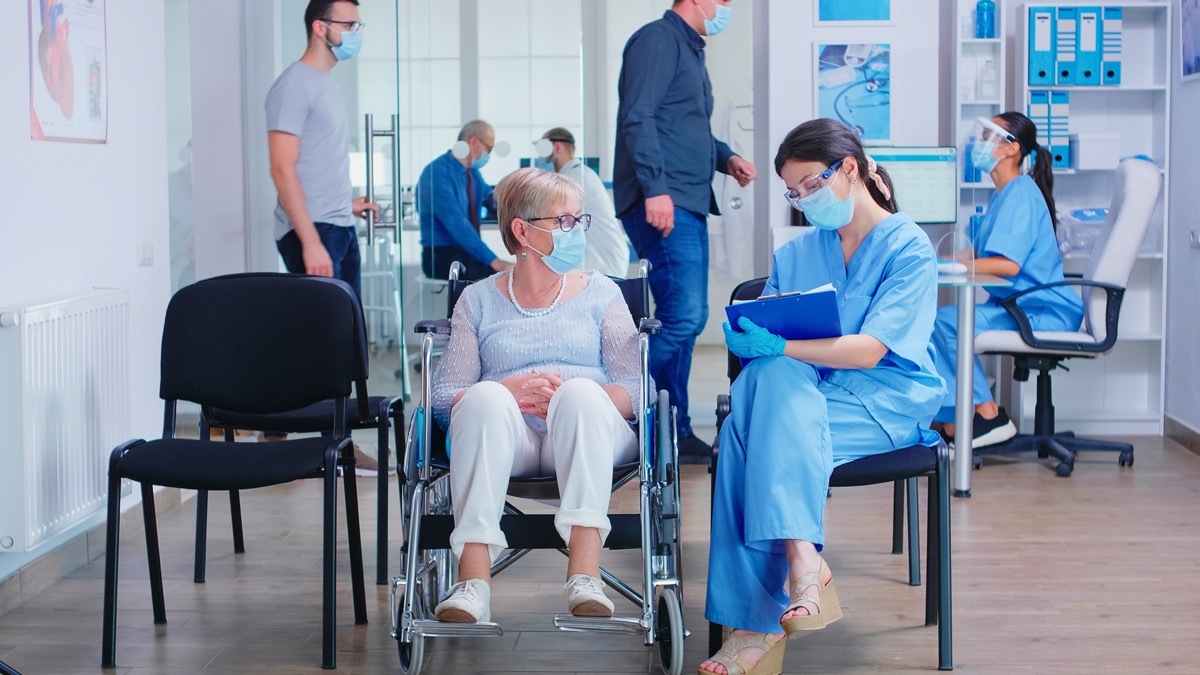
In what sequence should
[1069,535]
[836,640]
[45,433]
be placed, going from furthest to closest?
[1069,535]
[45,433]
[836,640]

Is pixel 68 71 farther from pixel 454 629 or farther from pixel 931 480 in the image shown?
pixel 931 480

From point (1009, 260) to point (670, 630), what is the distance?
2.53 m

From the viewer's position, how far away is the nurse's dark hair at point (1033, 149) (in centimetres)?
467

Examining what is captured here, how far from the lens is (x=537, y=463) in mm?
2705

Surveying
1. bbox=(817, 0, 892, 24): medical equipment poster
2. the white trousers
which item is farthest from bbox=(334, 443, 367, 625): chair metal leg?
bbox=(817, 0, 892, 24): medical equipment poster

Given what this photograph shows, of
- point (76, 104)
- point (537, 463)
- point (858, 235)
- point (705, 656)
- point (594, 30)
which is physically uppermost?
point (594, 30)

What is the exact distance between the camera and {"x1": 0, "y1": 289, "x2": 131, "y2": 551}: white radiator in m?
2.95

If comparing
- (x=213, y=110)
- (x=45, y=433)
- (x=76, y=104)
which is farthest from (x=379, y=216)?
(x=45, y=433)

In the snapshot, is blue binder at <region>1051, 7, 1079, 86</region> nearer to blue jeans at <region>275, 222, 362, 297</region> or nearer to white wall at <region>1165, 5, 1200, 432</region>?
white wall at <region>1165, 5, 1200, 432</region>

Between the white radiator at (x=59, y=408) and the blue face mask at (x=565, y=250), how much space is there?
1.13 m

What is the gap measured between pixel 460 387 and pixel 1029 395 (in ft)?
10.3

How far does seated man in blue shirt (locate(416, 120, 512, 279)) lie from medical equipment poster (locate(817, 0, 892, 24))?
1381 millimetres

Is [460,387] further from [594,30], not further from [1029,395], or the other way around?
[1029,395]

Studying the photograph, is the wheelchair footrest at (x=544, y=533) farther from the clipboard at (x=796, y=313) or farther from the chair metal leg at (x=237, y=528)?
the chair metal leg at (x=237, y=528)
